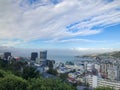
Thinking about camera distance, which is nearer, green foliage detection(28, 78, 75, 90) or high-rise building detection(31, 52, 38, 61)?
green foliage detection(28, 78, 75, 90)

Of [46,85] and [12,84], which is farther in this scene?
[46,85]

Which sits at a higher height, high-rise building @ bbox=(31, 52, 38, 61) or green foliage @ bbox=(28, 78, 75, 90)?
high-rise building @ bbox=(31, 52, 38, 61)

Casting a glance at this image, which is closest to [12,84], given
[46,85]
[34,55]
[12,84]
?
[12,84]

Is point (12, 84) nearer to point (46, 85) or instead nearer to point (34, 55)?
point (46, 85)

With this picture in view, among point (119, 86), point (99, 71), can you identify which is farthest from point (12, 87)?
point (99, 71)

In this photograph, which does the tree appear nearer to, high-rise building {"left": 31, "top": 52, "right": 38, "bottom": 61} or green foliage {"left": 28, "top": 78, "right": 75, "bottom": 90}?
green foliage {"left": 28, "top": 78, "right": 75, "bottom": 90}

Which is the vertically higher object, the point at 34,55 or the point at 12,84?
the point at 34,55

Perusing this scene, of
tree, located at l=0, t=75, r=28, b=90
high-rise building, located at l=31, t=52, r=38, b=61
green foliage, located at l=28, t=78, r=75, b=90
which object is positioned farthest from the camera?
high-rise building, located at l=31, t=52, r=38, b=61

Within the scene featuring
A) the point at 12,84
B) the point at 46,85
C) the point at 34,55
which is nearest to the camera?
the point at 12,84

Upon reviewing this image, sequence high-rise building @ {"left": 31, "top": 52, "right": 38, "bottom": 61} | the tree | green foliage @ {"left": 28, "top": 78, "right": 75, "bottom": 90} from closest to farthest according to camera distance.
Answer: the tree → green foliage @ {"left": 28, "top": 78, "right": 75, "bottom": 90} → high-rise building @ {"left": 31, "top": 52, "right": 38, "bottom": 61}

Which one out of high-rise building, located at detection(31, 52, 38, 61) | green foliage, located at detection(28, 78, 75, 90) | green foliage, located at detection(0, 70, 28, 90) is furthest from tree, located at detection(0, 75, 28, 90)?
high-rise building, located at detection(31, 52, 38, 61)

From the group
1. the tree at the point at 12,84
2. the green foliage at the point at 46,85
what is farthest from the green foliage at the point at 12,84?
the green foliage at the point at 46,85

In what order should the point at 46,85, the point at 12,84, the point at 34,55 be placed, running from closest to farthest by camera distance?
the point at 12,84 → the point at 46,85 → the point at 34,55
